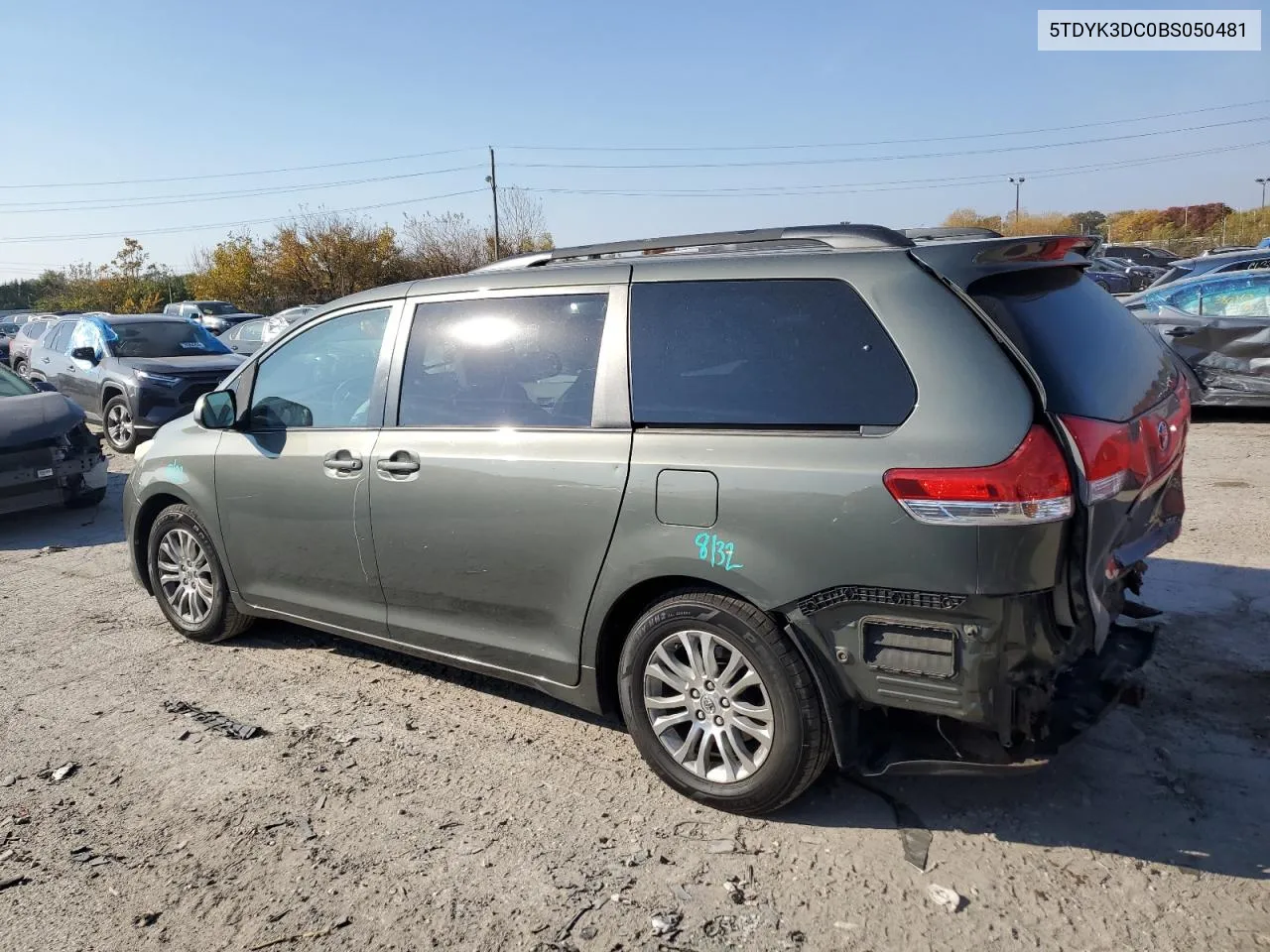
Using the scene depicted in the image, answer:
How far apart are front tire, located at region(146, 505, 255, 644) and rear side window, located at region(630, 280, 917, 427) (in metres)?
2.82

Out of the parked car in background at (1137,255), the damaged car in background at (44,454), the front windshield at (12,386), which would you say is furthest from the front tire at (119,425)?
the parked car in background at (1137,255)

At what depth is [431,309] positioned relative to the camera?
4062 mm

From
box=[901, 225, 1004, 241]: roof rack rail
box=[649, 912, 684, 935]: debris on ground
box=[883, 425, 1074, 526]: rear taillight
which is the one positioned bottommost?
box=[649, 912, 684, 935]: debris on ground

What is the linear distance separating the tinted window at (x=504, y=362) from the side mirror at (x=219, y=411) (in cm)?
123

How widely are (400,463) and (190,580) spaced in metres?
1.92

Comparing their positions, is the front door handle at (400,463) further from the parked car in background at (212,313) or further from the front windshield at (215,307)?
the front windshield at (215,307)

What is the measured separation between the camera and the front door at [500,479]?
3.43 meters

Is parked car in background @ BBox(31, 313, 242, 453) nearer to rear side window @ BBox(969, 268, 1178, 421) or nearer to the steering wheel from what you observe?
the steering wheel

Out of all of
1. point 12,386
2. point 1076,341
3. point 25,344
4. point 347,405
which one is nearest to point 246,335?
point 25,344

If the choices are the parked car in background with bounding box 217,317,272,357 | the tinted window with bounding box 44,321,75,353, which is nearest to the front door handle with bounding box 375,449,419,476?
the tinted window with bounding box 44,321,75,353

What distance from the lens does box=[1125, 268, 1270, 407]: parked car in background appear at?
9523 mm

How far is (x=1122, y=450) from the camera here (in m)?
2.87

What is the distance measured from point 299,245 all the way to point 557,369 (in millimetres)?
45465

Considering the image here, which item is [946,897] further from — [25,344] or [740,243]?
[25,344]
